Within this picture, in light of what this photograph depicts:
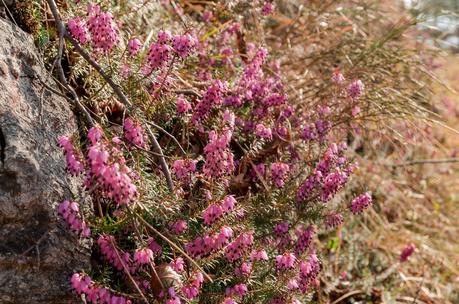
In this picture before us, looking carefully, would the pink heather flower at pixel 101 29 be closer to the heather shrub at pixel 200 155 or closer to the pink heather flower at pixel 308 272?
the heather shrub at pixel 200 155

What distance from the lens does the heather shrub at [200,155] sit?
8.38ft

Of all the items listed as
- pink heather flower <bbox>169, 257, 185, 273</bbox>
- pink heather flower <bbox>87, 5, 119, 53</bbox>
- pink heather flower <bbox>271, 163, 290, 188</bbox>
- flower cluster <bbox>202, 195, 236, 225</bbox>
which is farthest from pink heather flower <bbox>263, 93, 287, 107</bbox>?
pink heather flower <bbox>169, 257, 185, 273</bbox>

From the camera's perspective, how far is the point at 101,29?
259 cm

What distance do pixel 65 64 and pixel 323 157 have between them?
4.50 ft

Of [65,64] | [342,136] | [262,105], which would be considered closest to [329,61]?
[342,136]

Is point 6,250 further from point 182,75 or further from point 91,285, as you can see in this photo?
point 182,75

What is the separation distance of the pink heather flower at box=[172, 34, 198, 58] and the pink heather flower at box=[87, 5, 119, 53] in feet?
0.82

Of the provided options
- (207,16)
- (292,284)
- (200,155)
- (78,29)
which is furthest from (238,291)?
(207,16)

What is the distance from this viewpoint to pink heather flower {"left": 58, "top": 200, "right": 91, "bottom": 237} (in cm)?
244

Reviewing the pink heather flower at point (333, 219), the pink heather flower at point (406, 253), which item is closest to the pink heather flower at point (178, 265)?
the pink heather flower at point (333, 219)

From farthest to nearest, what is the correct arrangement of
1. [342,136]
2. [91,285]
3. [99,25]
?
[342,136] → [99,25] → [91,285]

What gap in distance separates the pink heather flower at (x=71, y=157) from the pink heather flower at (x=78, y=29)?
54cm

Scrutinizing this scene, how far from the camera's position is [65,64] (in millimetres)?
3232

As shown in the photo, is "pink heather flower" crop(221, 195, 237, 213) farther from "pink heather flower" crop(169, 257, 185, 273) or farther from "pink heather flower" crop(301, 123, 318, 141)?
"pink heather flower" crop(301, 123, 318, 141)
